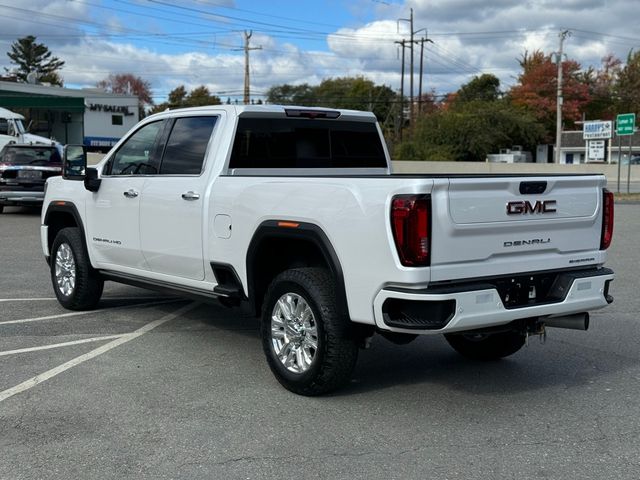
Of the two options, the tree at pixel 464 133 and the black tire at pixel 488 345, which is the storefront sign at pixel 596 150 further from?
the black tire at pixel 488 345

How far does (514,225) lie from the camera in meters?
4.91

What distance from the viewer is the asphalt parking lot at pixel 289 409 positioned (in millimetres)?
4234

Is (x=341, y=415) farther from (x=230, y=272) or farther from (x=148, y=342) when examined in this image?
(x=148, y=342)

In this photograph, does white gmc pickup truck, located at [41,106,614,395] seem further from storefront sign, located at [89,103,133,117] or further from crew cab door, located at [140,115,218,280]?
storefront sign, located at [89,103,133,117]

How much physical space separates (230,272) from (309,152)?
1550 millimetres

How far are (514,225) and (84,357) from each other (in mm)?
3679

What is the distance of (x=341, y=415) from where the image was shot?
5.02 m

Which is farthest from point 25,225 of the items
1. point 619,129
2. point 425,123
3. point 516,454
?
point 425,123

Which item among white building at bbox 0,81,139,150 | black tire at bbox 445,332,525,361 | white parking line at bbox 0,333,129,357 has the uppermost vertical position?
white building at bbox 0,81,139,150

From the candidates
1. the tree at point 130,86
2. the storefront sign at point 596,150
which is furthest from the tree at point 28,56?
the storefront sign at point 596,150

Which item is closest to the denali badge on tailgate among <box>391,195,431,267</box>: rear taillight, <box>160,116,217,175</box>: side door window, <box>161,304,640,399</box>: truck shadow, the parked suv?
<box>391,195,431,267</box>: rear taillight

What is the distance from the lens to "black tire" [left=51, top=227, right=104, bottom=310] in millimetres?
7875

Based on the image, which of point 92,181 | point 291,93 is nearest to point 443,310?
point 92,181

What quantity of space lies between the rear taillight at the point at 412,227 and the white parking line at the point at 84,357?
2.97 meters
